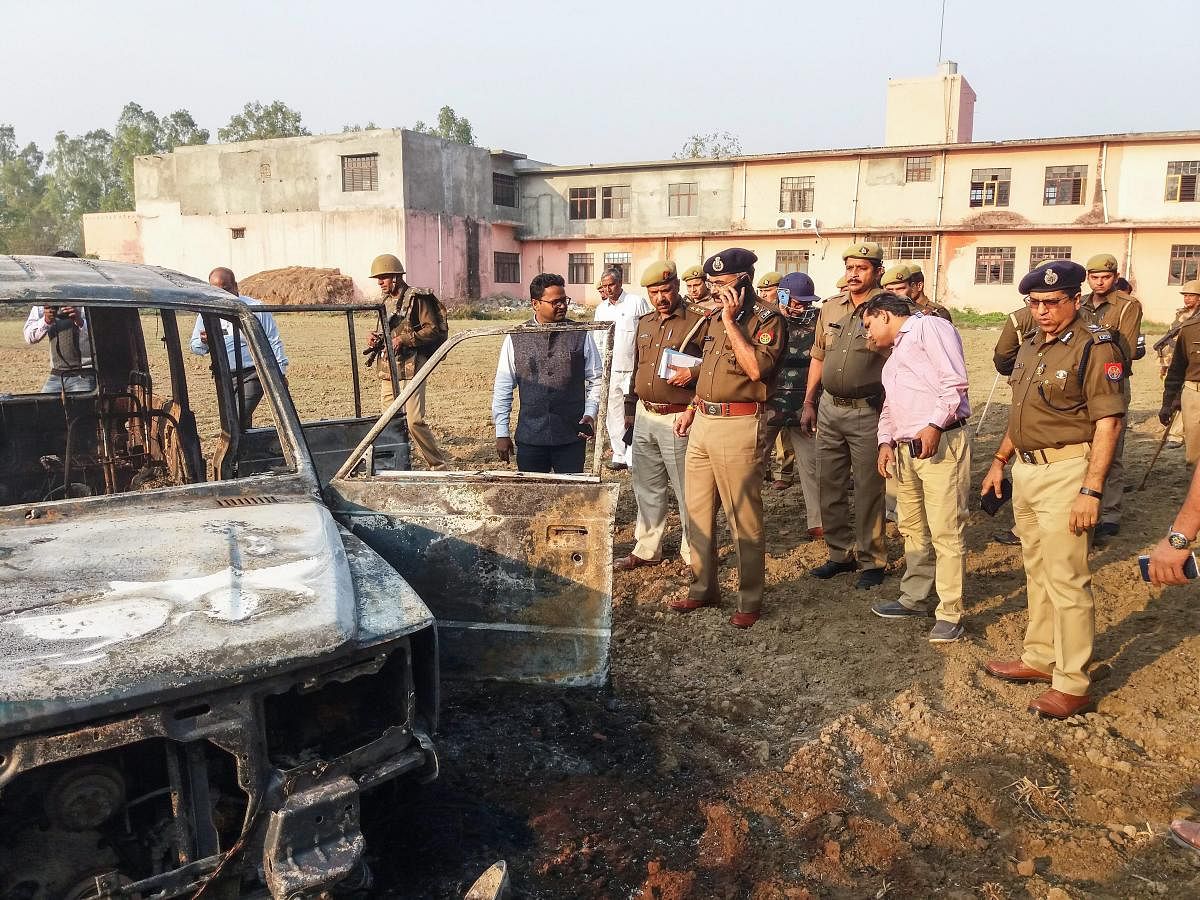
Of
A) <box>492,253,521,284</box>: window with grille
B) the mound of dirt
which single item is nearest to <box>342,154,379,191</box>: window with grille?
the mound of dirt

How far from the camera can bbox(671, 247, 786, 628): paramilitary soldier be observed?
459cm

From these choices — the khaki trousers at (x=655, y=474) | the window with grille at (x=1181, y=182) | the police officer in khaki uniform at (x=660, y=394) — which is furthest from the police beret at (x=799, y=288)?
the window with grille at (x=1181, y=182)

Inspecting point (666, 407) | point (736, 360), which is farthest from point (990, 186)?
point (736, 360)

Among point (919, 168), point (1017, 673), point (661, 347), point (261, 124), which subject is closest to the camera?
point (1017, 673)

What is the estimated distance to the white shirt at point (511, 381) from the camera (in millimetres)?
5344

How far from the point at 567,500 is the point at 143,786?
1679 millimetres

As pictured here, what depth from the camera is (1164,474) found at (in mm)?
7742

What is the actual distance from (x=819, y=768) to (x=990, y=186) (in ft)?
91.2

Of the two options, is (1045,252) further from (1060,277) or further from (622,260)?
(1060,277)

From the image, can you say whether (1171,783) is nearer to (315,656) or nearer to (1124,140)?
(315,656)

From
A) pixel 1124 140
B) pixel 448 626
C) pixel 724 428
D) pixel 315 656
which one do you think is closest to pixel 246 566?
pixel 315 656

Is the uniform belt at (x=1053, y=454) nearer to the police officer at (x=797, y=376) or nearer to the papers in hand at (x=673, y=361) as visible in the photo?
the papers in hand at (x=673, y=361)

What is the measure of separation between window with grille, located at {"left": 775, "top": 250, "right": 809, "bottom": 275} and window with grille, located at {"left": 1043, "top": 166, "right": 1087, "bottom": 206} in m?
7.13

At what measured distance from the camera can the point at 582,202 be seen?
106 ft
